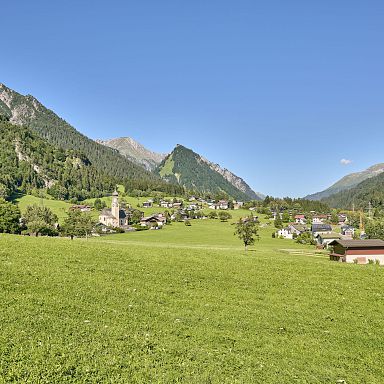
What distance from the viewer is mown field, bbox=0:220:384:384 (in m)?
11.6

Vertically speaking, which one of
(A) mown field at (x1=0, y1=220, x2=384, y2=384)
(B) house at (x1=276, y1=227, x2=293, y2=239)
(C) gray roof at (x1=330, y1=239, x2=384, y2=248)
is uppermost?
(A) mown field at (x1=0, y1=220, x2=384, y2=384)

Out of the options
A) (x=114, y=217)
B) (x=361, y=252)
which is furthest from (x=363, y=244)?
(x=114, y=217)

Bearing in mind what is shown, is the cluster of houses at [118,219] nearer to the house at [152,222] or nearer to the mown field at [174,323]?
the house at [152,222]

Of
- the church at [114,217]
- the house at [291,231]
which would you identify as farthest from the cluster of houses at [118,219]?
the house at [291,231]

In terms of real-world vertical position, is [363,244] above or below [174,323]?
below

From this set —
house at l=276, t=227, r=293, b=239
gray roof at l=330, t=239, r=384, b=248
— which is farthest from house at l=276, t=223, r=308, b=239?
gray roof at l=330, t=239, r=384, b=248

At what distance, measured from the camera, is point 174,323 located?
52.2 ft

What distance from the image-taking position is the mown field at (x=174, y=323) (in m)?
11.6

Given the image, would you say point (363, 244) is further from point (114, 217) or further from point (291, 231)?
point (114, 217)

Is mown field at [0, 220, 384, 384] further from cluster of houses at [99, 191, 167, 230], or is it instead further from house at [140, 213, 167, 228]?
house at [140, 213, 167, 228]

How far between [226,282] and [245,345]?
9971mm

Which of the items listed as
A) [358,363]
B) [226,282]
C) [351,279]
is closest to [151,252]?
[226,282]

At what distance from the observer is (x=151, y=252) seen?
3266 centimetres

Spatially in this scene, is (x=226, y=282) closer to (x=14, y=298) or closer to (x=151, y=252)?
(x=151, y=252)
